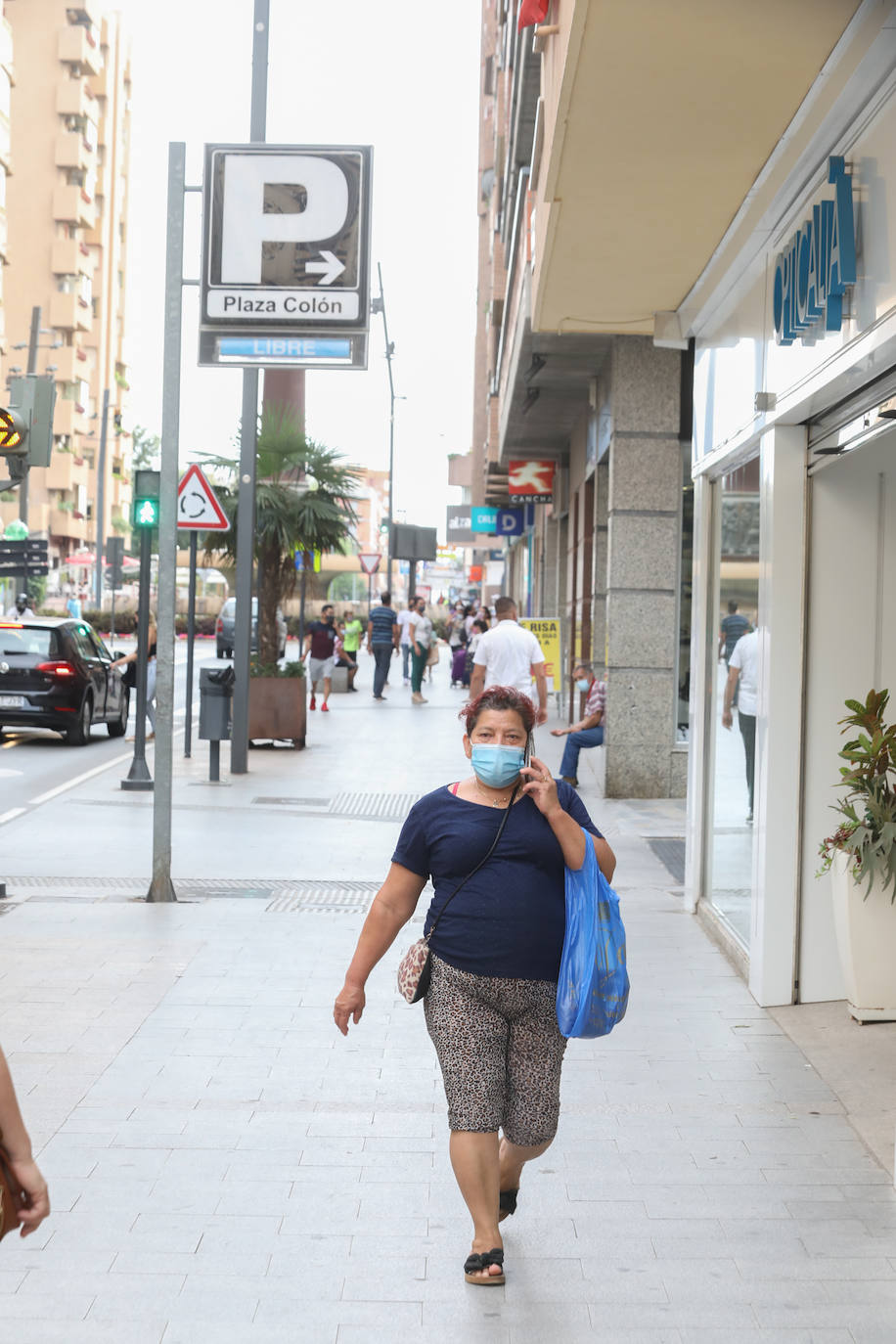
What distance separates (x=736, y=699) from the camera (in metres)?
8.73

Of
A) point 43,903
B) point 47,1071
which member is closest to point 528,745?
point 47,1071

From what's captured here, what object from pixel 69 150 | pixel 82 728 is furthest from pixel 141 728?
pixel 69 150

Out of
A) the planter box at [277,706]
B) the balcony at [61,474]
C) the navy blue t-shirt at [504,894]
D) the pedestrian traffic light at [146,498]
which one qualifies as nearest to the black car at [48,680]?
the planter box at [277,706]

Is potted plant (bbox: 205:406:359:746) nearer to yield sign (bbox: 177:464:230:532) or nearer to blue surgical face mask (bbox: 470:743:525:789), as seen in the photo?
yield sign (bbox: 177:464:230:532)

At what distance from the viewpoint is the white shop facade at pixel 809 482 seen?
594cm

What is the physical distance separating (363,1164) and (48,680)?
52.7 ft

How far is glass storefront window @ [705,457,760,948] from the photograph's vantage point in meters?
8.21

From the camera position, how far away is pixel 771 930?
7.37m

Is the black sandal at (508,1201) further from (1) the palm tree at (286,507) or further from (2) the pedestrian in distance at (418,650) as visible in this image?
(2) the pedestrian in distance at (418,650)

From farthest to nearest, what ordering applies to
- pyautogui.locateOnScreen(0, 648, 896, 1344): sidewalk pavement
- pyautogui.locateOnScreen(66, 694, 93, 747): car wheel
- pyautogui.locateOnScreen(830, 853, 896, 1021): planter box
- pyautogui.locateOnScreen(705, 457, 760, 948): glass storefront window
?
1. pyautogui.locateOnScreen(66, 694, 93, 747): car wheel
2. pyautogui.locateOnScreen(705, 457, 760, 948): glass storefront window
3. pyautogui.locateOnScreen(830, 853, 896, 1021): planter box
4. pyautogui.locateOnScreen(0, 648, 896, 1344): sidewalk pavement

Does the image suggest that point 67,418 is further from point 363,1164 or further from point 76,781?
point 363,1164

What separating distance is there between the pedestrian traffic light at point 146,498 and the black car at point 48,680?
6763 mm

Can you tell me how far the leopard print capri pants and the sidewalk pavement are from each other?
0.42 m

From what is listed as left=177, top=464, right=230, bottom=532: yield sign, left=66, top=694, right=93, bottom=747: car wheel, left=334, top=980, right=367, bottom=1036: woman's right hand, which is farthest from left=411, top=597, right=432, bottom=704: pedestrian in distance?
left=334, top=980, right=367, bottom=1036: woman's right hand
